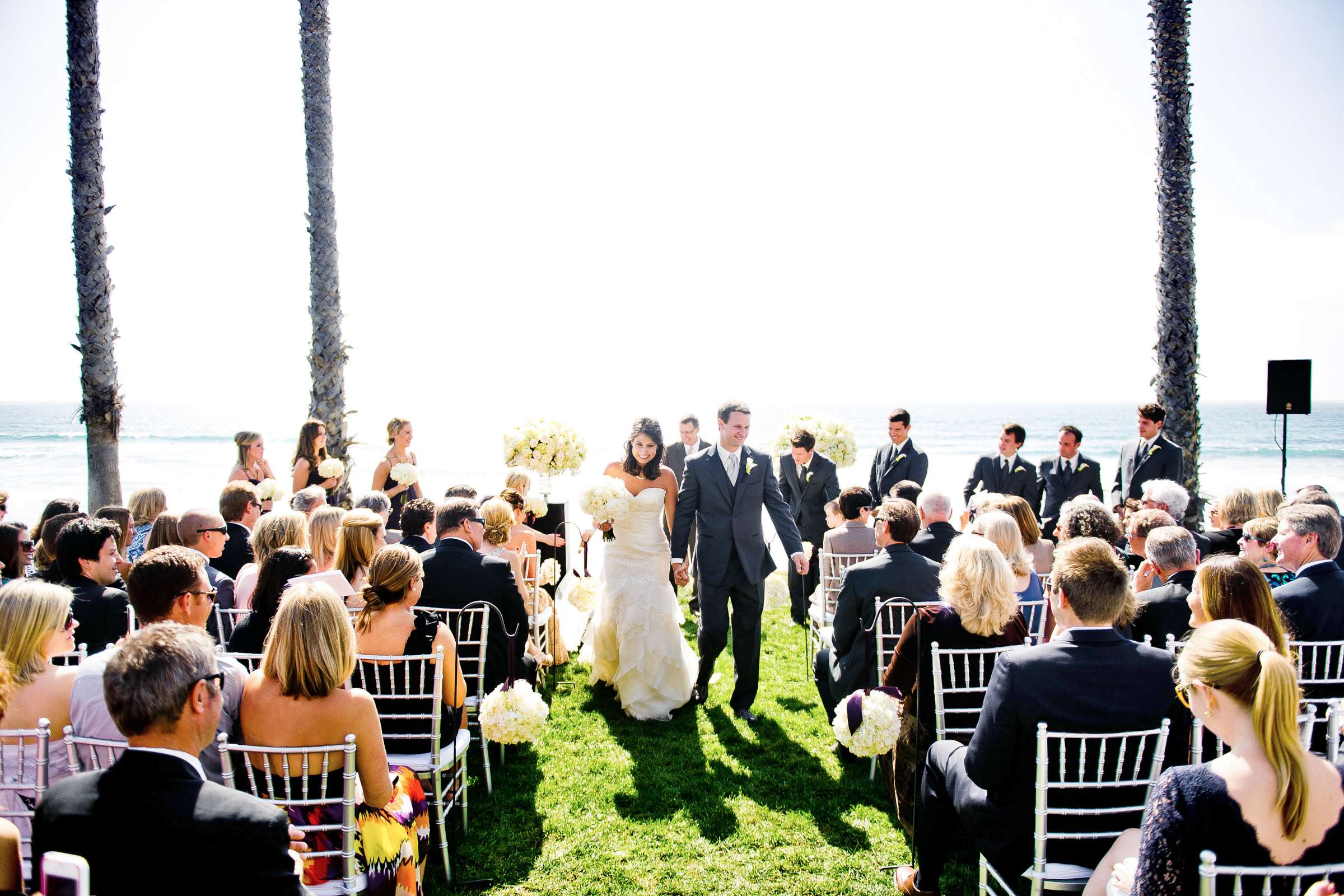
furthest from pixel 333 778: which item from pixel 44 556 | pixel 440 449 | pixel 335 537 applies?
pixel 440 449

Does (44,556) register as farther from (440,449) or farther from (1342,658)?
(440,449)

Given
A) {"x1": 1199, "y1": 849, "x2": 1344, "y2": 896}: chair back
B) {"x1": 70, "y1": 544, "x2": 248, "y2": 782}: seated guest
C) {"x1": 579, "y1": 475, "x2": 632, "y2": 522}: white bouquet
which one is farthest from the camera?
{"x1": 579, "y1": 475, "x2": 632, "y2": 522}: white bouquet

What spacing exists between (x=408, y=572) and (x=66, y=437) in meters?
51.4

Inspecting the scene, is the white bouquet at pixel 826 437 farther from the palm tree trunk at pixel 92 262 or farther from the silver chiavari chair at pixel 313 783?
the palm tree trunk at pixel 92 262

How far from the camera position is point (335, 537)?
5273 millimetres

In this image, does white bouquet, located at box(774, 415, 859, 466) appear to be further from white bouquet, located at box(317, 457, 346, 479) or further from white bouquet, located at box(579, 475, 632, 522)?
white bouquet, located at box(317, 457, 346, 479)

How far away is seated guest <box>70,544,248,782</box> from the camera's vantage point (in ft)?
10.1

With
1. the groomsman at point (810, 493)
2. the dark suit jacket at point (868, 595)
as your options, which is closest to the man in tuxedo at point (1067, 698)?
the dark suit jacket at point (868, 595)

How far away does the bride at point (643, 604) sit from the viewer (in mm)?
6254

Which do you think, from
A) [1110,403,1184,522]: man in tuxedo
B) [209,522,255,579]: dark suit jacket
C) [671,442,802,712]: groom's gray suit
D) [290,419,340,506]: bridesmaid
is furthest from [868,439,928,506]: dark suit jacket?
[209,522,255,579]: dark suit jacket

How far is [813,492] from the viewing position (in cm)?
923

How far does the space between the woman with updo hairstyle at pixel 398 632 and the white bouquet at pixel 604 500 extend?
193 cm

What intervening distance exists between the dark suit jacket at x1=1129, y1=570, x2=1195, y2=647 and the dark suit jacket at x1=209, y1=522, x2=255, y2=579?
5744 millimetres

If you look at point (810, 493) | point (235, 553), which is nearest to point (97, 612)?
point (235, 553)
